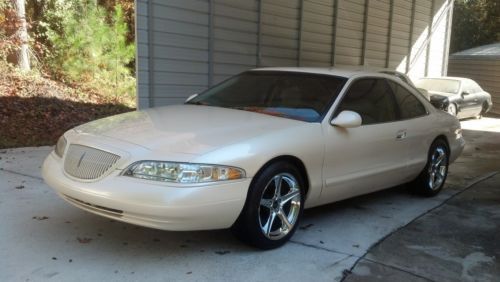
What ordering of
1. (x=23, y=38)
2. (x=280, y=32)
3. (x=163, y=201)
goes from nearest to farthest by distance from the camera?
(x=163, y=201)
(x=280, y=32)
(x=23, y=38)

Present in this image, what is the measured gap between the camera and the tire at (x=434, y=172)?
20.2 ft

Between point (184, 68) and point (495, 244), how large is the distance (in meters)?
6.15

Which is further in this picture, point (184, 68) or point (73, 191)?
point (184, 68)

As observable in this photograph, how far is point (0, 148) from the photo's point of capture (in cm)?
768

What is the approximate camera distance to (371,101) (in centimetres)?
533

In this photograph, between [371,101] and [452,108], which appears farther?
[452,108]

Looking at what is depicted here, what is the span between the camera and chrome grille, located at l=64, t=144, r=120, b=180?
376 cm

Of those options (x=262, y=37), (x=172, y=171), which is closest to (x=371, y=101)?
(x=172, y=171)

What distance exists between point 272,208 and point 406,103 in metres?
2.49

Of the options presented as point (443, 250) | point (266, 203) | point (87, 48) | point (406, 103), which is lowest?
point (443, 250)

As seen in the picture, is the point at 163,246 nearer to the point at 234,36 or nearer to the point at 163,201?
the point at 163,201

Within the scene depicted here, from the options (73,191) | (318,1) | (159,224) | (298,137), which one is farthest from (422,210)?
(318,1)

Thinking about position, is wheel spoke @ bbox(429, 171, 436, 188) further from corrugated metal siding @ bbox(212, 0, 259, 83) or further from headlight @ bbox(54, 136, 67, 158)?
corrugated metal siding @ bbox(212, 0, 259, 83)

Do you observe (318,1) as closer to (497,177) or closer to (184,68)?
(184,68)
